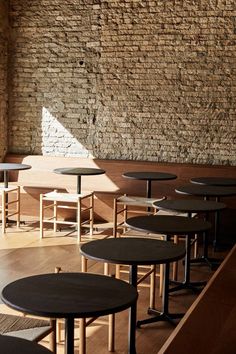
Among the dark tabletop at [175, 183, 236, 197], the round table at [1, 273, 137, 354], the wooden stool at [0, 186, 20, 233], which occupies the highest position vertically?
the dark tabletop at [175, 183, 236, 197]

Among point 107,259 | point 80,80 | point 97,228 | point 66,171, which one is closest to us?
point 107,259

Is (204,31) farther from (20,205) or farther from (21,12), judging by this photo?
(20,205)

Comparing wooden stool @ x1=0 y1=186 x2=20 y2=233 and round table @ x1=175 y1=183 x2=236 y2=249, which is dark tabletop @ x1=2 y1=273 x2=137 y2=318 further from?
wooden stool @ x1=0 y1=186 x2=20 y2=233

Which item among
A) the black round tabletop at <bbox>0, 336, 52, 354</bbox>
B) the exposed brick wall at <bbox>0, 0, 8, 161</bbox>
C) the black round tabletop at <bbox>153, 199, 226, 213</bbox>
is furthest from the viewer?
the exposed brick wall at <bbox>0, 0, 8, 161</bbox>

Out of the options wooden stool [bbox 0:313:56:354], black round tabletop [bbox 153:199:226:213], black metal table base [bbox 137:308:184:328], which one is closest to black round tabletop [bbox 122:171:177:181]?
black round tabletop [bbox 153:199:226:213]

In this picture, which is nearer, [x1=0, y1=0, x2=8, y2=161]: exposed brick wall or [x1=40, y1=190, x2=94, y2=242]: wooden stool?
[x1=40, y1=190, x2=94, y2=242]: wooden stool

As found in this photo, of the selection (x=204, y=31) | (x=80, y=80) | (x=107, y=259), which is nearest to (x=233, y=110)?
(x=204, y=31)

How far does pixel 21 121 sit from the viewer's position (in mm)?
7707

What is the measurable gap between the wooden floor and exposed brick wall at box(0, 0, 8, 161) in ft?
4.39

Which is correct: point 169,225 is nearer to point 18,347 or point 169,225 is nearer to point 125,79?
point 18,347

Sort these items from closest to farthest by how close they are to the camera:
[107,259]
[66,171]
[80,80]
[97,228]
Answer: [107,259]
[66,171]
[97,228]
[80,80]

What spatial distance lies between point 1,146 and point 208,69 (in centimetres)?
294

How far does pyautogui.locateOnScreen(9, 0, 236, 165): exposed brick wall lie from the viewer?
266 inches

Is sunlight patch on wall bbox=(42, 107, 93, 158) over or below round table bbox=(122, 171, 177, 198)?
over
